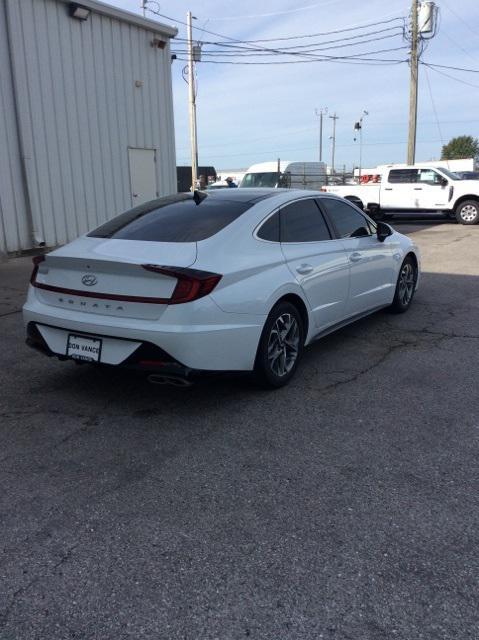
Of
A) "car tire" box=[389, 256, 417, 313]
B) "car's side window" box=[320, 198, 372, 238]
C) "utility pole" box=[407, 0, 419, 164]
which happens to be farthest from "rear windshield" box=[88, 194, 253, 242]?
"utility pole" box=[407, 0, 419, 164]

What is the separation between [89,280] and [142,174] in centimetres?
1061

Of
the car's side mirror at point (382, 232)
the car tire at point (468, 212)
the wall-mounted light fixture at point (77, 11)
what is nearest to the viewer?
the car's side mirror at point (382, 232)

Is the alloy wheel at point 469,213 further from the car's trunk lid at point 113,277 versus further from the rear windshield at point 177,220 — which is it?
the car's trunk lid at point 113,277

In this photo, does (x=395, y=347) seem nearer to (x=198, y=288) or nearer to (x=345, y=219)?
(x=345, y=219)

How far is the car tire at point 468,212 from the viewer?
727 inches

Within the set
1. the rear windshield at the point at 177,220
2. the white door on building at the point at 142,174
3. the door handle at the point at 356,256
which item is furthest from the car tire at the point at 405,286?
the white door on building at the point at 142,174

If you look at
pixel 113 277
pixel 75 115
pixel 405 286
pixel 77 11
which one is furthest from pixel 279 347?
pixel 77 11

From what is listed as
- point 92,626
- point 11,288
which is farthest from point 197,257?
point 11,288

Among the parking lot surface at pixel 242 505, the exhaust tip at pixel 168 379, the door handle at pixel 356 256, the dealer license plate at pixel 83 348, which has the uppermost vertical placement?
the door handle at pixel 356 256

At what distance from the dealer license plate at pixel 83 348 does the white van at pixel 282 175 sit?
2172 cm

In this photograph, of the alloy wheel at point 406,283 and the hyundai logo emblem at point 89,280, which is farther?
the alloy wheel at point 406,283

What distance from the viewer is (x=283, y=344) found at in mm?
4605

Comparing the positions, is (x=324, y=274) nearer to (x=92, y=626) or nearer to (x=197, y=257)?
(x=197, y=257)

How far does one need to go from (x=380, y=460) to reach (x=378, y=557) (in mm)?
933
